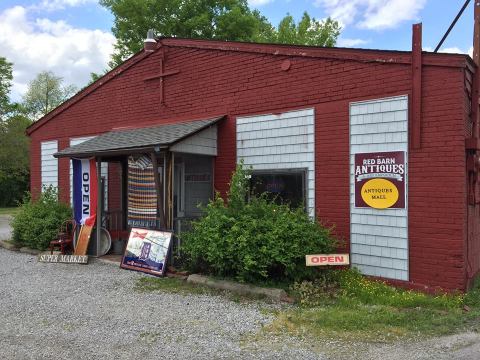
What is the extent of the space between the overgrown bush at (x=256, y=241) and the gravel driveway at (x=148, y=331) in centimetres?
66

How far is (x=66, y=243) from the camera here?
10.2 metres

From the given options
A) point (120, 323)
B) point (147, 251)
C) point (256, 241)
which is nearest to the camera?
point (120, 323)

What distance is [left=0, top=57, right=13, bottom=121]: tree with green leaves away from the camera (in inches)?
1490

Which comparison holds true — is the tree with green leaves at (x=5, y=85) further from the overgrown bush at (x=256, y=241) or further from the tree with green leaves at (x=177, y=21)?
the overgrown bush at (x=256, y=241)

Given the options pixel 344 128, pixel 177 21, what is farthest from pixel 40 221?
pixel 177 21

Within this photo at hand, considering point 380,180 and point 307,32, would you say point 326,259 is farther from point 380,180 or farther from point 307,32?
point 307,32

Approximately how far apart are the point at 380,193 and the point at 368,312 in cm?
211

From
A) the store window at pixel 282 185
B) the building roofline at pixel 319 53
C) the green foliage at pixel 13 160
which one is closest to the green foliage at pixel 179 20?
the green foliage at pixel 13 160

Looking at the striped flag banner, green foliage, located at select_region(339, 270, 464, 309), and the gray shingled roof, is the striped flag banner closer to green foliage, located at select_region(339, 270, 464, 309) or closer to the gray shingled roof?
the gray shingled roof

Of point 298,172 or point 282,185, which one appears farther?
point 282,185

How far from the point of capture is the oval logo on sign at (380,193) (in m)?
7.34

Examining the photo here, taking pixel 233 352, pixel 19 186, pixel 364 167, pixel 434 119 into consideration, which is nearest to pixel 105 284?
pixel 233 352

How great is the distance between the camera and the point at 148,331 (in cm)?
544

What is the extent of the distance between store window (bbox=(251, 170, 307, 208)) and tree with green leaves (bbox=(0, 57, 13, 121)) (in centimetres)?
3408
